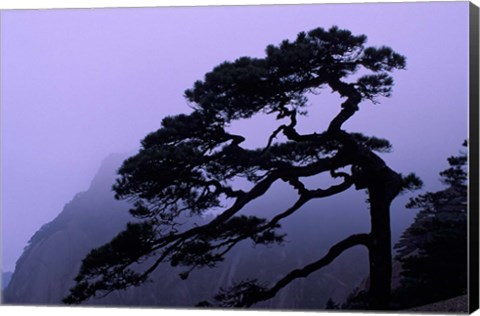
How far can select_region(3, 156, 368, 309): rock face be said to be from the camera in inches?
415

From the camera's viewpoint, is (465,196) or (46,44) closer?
(465,196)

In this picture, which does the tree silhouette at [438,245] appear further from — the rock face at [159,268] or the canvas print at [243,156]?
the rock face at [159,268]

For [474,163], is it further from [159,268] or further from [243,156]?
[159,268]

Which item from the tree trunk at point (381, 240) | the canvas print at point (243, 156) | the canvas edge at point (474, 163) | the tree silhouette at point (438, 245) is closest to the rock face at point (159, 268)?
the canvas print at point (243, 156)

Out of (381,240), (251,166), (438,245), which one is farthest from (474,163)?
(251,166)

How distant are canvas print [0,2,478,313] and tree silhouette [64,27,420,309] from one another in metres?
0.01

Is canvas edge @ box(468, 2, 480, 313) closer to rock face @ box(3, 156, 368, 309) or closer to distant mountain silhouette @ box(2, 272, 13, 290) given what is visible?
rock face @ box(3, 156, 368, 309)

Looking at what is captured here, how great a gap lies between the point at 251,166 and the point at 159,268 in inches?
48.3

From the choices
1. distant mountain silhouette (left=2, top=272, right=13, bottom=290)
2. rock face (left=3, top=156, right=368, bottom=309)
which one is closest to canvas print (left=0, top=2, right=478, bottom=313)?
rock face (left=3, top=156, right=368, bottom=309)

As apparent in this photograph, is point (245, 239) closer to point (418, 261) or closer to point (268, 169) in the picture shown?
point (268, 169)

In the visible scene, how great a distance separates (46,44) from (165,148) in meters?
1.54

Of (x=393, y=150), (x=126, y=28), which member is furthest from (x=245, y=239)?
(x=126, y=28)

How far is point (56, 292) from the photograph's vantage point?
36.4 feet

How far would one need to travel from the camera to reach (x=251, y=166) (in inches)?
422
